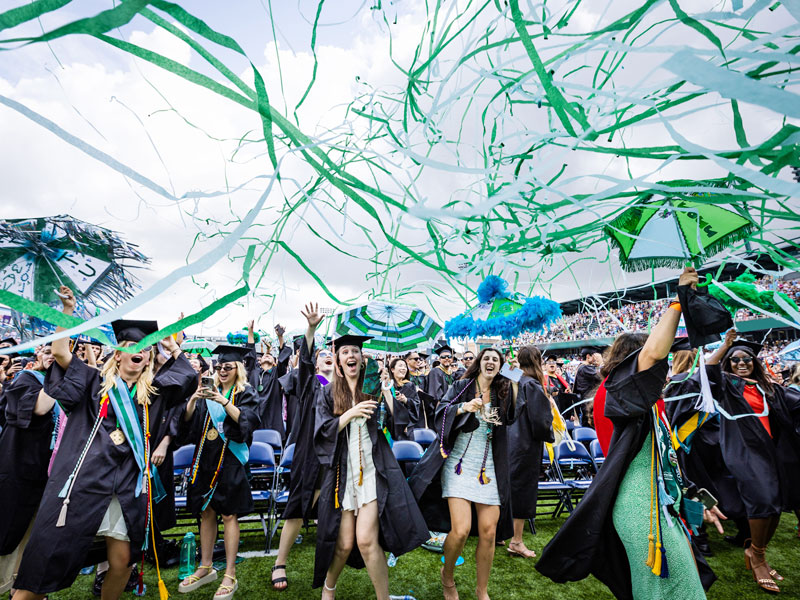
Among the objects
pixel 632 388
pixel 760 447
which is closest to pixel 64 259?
pixel 632 388

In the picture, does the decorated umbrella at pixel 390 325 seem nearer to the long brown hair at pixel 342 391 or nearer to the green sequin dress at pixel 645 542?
the long brown hair at pixel 342 391

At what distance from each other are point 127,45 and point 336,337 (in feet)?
8.51

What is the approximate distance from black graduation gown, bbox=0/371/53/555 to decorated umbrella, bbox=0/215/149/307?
1.49 m

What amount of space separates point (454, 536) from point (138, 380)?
7.50 feet

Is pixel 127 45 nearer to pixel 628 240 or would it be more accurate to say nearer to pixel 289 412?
pixel 628 240

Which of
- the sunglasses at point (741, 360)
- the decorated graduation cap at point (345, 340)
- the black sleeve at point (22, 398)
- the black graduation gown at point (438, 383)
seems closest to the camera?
the black sleeve at point (22, 398)

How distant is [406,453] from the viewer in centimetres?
453

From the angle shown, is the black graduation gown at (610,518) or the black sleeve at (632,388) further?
the black graduation gown at (610,518)

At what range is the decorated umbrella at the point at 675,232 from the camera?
84.6 inches

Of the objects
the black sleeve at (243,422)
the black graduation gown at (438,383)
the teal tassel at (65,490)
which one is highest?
the black graduation gown at (438,383)

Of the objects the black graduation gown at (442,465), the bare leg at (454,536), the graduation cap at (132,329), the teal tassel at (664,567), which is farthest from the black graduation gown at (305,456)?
the teal tassel at (664,567)

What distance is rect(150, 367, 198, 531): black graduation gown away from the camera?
10.1 ft

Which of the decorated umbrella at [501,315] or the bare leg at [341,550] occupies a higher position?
the decorated umbrella at [501,315]

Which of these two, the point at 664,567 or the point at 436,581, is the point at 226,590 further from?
the point at 664,567
